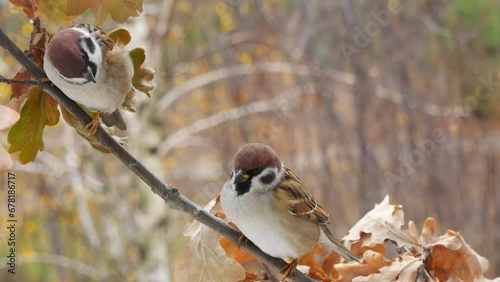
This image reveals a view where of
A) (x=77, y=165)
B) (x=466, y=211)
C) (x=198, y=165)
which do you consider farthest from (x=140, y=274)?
(x=466, y=211)

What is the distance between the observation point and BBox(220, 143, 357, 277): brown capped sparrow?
0.59 metres

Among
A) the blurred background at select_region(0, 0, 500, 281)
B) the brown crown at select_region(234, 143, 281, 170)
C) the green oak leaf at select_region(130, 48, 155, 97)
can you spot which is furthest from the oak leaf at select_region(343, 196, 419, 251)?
the blurred background at select_region(0, 0, 500, 281)

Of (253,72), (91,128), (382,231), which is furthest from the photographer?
(253,72)

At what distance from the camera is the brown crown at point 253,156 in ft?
1.85

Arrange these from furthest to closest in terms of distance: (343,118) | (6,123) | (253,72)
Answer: (343,118), (253,72), (6,123)

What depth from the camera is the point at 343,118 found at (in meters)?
2.98

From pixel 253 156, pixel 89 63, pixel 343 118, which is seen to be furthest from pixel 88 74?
pixel 343 118

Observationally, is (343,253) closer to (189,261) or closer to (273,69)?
(189,261)

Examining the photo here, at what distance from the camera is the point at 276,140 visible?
10.3 ft

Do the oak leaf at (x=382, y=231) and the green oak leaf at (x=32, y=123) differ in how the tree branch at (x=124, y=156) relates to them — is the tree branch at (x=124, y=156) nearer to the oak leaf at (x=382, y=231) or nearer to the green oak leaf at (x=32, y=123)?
the green oak leaf at (x=32, y=123)

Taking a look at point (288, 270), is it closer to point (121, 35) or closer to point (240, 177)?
point (240, 177)

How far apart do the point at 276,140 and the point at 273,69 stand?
500 millimetres

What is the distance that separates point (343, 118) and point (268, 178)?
2.37 metres

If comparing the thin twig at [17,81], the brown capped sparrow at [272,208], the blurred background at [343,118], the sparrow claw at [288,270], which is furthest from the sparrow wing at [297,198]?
the blurred background at [343,118]
